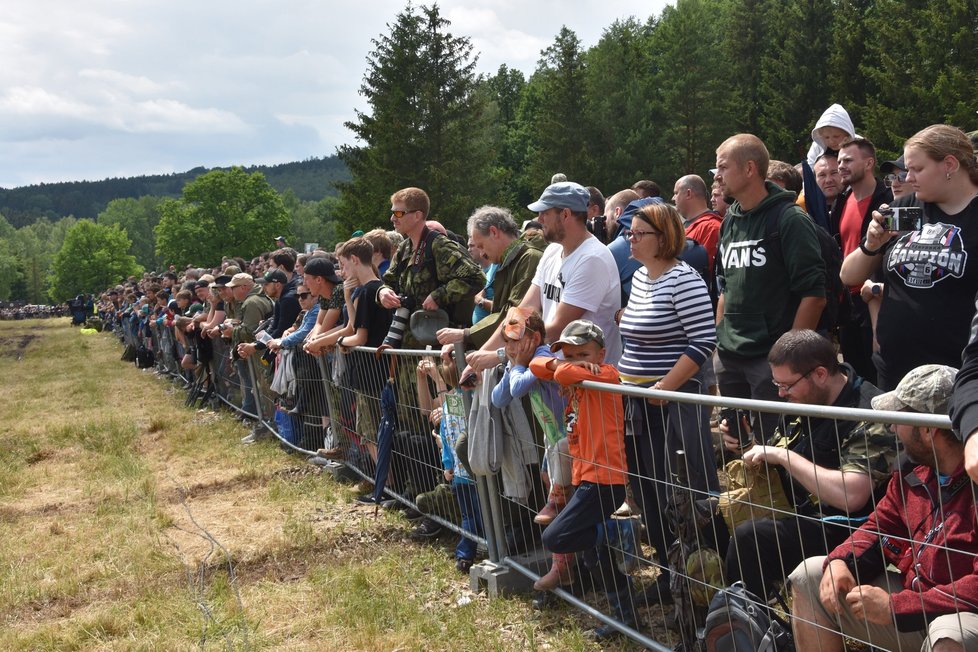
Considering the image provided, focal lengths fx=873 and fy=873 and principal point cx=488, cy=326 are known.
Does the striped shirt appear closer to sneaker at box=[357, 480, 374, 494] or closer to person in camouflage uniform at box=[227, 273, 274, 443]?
sneaker at box=[357, 480, 374, 494]

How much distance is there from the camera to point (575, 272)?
4820 millimetres

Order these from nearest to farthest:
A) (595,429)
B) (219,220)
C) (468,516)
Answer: (595,429) < (468,516) < (219,220)

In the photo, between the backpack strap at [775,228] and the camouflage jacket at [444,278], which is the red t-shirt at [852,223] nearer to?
the backpack strap at [775,228]

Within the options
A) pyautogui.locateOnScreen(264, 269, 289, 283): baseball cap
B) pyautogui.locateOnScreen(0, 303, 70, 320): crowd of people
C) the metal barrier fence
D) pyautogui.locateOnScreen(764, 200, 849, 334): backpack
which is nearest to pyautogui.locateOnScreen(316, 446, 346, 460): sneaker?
the metal barrier fence

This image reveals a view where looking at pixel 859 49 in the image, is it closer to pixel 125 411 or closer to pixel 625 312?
pixel 125 411

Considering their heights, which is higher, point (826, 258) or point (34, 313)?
point (34, 313)

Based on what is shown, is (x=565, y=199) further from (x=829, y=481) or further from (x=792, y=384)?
(x=829, y=481)

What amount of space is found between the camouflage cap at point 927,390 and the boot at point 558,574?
217 cm

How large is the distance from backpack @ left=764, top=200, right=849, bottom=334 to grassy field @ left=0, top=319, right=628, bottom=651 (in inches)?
80.4

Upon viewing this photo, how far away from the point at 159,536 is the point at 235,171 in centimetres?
9154

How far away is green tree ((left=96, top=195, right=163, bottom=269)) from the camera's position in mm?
162625

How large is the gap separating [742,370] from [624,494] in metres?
1.06

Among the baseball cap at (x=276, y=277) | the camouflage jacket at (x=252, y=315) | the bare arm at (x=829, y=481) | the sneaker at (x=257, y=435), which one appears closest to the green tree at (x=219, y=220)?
the camouflage jacket at (x=252, y=315)

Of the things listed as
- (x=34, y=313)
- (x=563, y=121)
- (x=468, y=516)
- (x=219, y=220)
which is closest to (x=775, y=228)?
(x=468, y=516)
